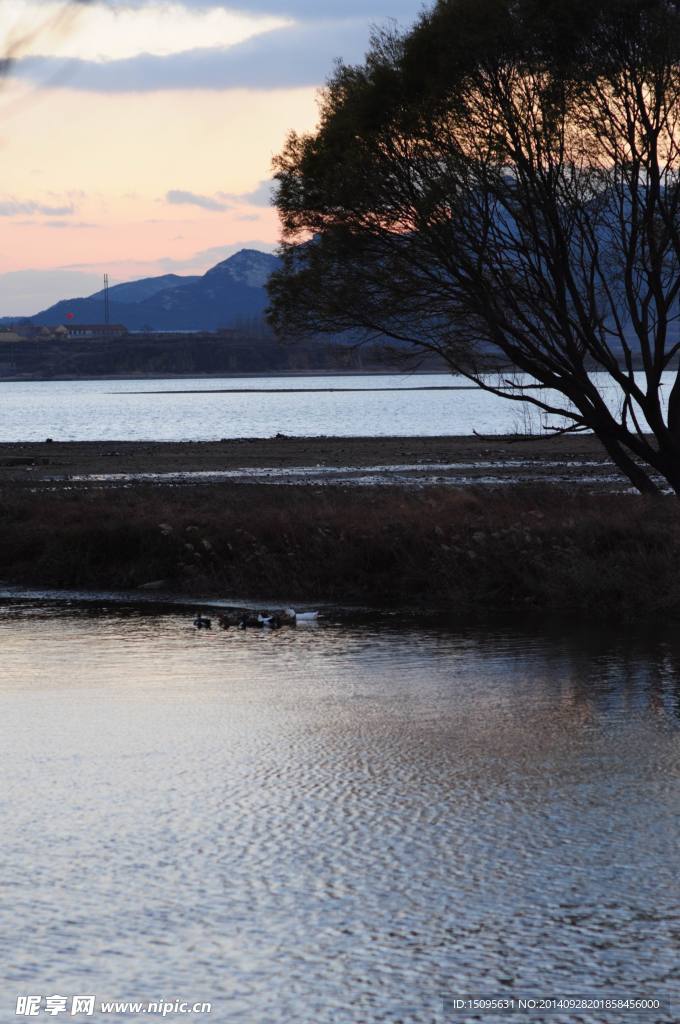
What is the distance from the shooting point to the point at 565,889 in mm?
8328

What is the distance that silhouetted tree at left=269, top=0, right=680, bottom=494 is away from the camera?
78.1ft

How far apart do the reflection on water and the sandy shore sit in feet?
76.7

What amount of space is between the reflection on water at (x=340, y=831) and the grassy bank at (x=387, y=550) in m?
3.83

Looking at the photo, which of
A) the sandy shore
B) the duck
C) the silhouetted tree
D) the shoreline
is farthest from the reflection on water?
the sandy shore

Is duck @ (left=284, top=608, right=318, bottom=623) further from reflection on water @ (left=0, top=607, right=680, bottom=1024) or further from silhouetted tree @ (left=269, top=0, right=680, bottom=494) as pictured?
silhouetted tree @ (left=269, top=0, right=680, bottom=494)

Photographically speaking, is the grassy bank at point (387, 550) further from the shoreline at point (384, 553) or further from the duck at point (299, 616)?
the duck at point (299, 616)

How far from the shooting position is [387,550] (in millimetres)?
22188

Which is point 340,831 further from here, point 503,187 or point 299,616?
point 503,187

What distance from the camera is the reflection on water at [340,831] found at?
720 centimetres

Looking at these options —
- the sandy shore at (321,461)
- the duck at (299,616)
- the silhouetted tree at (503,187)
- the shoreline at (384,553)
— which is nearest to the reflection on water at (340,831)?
the duck at (299,616)

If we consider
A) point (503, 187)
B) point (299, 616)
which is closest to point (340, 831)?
point (299, 616)

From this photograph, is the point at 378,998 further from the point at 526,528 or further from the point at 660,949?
the point at 526,528

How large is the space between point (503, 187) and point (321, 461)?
29202 mm

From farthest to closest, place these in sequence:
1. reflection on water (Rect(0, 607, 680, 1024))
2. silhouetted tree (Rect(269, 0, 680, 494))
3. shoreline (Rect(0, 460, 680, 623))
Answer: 1. silhouetted tree (Rect(269, 0, 680, 494))
2. shoreline (Rect(0, 460, 680, 623))
3. reflection on water (Rect(0, 607, 680, 1024))
